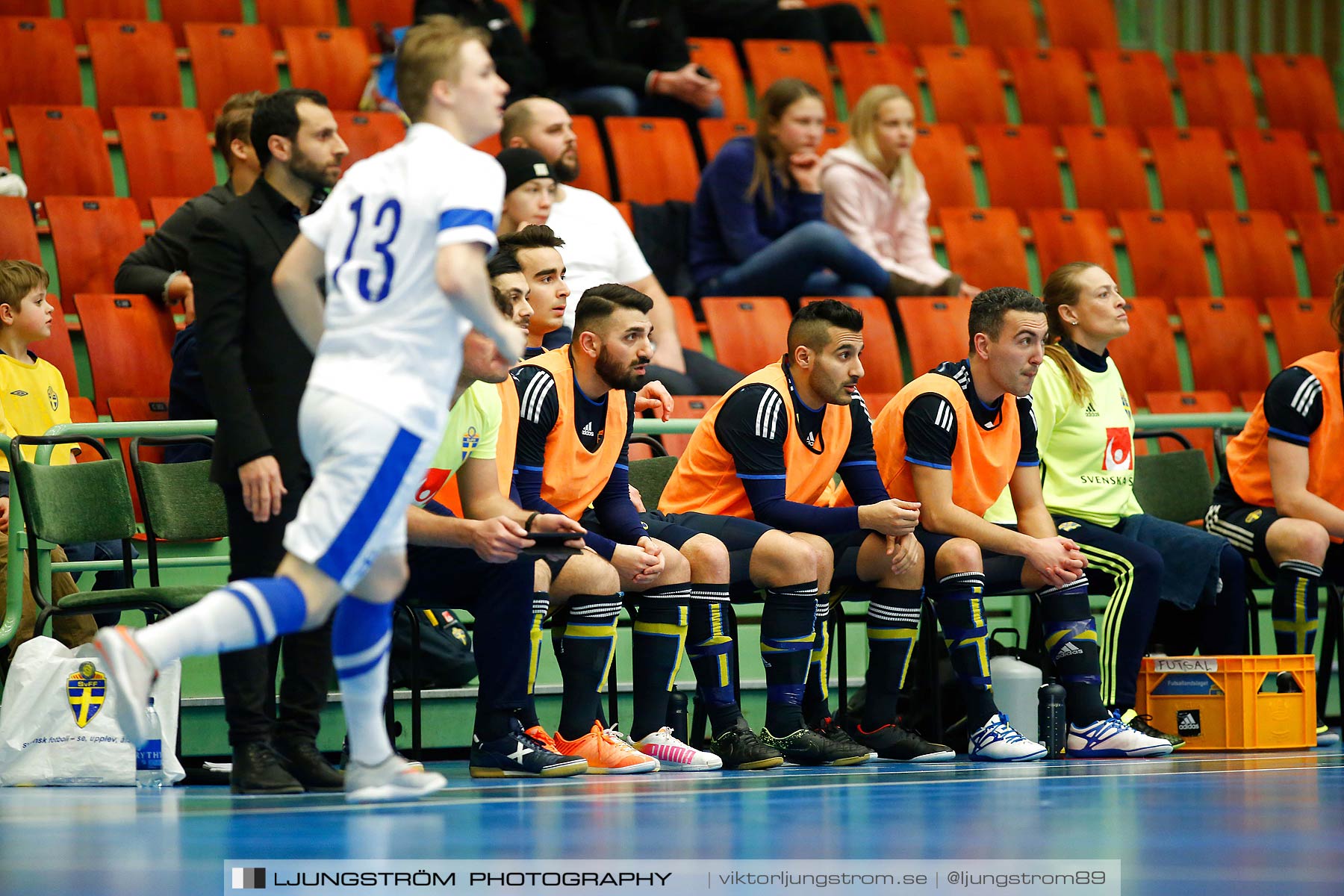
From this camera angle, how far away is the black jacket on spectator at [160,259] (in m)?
6.05

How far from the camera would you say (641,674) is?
4.89 m

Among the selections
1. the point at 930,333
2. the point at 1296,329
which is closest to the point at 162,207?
the point at 930,333

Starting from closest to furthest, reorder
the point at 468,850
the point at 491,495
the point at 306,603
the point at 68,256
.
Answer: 1. the point at 468,850
2. the point at 306,603
3. the point at 491,495
4. the point at 68,256

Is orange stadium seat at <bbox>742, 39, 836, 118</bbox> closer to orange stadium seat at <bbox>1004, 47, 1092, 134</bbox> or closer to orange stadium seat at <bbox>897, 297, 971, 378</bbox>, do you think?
orange stadium seat at <bbox>1004, 47, 1092, 134</bbox>

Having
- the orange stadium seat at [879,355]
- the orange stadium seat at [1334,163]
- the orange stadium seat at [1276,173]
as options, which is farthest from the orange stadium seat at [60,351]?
the orange stadium seat at [1334,163]

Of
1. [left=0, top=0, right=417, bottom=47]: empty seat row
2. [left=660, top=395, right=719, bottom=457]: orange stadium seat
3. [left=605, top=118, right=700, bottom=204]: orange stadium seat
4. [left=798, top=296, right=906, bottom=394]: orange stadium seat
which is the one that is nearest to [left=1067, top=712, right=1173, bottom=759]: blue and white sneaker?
[left=660, top=395, right=719, bottom=457]: orange stadium seat

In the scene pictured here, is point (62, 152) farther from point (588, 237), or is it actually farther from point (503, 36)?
point (588, 237)

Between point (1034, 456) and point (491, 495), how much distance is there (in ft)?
6.55

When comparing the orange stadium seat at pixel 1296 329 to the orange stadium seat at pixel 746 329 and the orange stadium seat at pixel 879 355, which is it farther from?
the orange stadium seat at pixel 746 329

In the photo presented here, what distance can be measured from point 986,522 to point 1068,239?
3765 millimetres

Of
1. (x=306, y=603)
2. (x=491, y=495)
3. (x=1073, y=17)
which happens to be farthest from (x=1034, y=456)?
(x=1073, y=17)

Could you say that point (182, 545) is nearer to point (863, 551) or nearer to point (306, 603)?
point (863, 551)

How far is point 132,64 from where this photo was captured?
25.7 feet

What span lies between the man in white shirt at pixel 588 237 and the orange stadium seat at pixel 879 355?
878 millimetres
